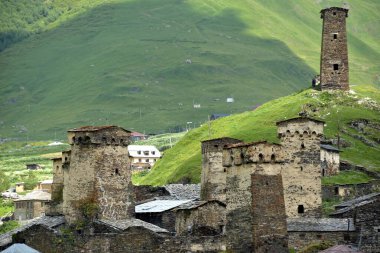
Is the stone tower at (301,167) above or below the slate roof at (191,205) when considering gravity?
above

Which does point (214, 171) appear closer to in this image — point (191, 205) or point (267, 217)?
point (191, 205)

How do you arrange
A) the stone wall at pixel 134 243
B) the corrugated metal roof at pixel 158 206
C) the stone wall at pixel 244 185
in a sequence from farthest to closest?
1. the corrugated metal roof at pixel 158 206
2. the stone wall at pixel 134 243
3. the stone wall at pixel 244 185

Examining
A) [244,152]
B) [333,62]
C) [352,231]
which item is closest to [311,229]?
[352,231]

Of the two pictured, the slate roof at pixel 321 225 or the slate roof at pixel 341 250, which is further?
the slate roof at pixel 321 225

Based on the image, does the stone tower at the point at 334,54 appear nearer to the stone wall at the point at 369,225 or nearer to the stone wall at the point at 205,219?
the stone wall at the point at 205,219

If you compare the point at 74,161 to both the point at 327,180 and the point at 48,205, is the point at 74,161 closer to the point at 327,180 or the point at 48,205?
the point at 48,205

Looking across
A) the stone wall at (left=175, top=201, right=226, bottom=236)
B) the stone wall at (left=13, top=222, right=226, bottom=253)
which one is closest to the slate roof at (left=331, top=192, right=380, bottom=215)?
the stone wall at (left=175, top=201, right=226, bottom=236)

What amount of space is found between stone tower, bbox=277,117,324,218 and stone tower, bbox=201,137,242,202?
551 centimetres

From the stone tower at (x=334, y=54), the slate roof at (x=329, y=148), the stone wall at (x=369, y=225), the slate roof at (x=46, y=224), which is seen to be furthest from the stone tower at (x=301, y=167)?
the stone tower at (x=334, y=54)

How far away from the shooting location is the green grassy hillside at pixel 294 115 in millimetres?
125250

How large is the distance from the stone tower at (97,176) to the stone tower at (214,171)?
8.87 m

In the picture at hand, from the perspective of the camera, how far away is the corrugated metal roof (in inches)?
3527

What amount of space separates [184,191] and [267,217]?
29.2 metres

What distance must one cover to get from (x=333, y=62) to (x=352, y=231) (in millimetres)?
68013
